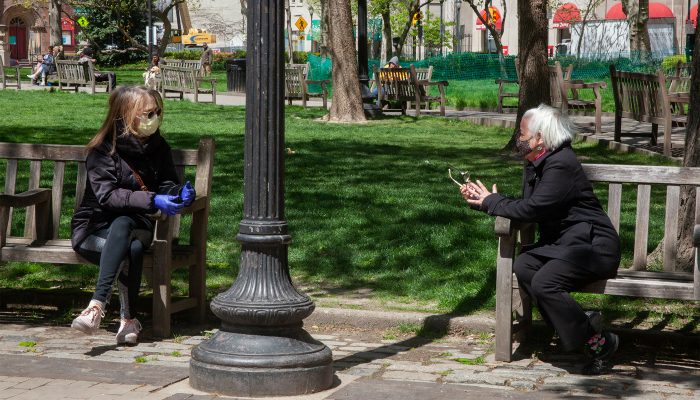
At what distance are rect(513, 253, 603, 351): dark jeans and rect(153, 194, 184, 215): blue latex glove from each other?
1.95 metres

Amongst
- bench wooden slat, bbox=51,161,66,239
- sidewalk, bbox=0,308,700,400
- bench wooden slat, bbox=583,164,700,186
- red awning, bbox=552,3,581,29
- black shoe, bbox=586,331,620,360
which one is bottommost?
sidewalk, bbox=0,308,700,400

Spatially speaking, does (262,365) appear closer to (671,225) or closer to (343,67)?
(671,225)

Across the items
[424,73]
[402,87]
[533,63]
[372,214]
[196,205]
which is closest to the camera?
[196,205]

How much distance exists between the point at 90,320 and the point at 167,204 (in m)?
0.74

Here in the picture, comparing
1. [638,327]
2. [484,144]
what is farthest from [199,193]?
[484,144]

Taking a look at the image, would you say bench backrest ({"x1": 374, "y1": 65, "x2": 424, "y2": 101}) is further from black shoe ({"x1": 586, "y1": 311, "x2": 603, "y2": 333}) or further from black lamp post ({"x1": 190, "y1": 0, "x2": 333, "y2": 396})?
black lamp post ({"x1": 190, "y1": 0, "x2": 333, "y2": 396})

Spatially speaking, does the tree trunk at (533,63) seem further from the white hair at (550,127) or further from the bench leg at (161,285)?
the bench leg at (161,285)

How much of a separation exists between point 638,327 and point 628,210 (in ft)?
10.1

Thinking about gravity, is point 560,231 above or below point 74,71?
below

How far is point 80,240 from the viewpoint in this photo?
618 centimetres

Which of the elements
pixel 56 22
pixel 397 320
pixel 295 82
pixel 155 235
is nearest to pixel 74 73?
pixel 295 82

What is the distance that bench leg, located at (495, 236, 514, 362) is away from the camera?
18.7 feet

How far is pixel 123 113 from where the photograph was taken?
A: 616 centimetres

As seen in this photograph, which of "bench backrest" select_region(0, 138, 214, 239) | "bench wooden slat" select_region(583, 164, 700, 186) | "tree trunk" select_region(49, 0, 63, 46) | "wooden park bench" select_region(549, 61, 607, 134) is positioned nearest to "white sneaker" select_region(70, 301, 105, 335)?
"bench backrest" select_region(0, 138, 214, 239)
